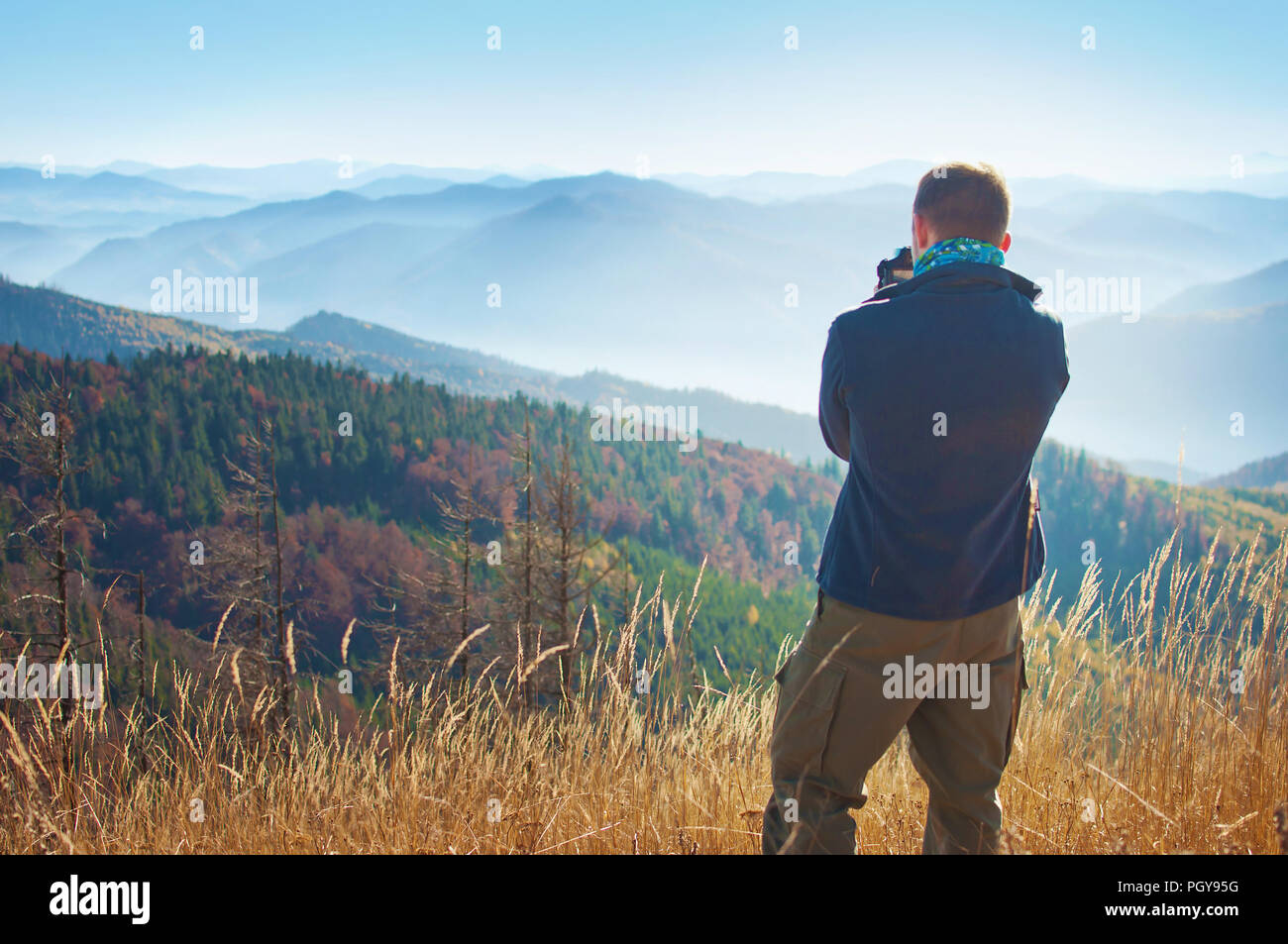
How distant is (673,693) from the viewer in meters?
3.04

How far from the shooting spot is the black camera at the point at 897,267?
7.33ft

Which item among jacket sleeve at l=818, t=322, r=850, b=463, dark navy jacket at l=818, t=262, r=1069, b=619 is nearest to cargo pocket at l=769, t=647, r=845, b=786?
dark navy jacket at l=818, t=262, r=1069, b=619

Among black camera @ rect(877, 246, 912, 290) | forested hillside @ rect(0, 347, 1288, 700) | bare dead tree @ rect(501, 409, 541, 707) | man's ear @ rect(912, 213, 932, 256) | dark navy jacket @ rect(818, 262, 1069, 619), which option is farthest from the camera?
forested hillside @ rect(0, 347, 1288, 700)

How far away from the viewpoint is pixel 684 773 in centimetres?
284

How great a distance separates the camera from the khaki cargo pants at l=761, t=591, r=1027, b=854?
194cm

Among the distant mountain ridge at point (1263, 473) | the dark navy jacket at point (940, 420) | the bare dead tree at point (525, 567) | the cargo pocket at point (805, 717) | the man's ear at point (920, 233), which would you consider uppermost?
the man's ear at point (920, 233)

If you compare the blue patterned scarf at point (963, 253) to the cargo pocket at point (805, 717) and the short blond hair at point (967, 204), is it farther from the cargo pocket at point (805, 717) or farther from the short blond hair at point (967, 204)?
the cargo pocket at point (805, 717)

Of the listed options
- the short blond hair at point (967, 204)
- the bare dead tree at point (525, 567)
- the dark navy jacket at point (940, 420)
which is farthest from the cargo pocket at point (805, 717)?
the bare dead tree at point (525, 567)

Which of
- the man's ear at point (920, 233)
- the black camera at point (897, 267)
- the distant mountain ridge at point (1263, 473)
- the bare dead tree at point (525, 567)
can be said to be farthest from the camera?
the distant mountain ridge at point (1263, 473)

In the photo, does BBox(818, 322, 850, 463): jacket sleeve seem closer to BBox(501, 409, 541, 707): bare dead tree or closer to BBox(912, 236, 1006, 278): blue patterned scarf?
BBox(912, 236, 1006, 278): blue patterned scarf

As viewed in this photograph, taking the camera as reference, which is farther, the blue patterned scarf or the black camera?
the black camera
